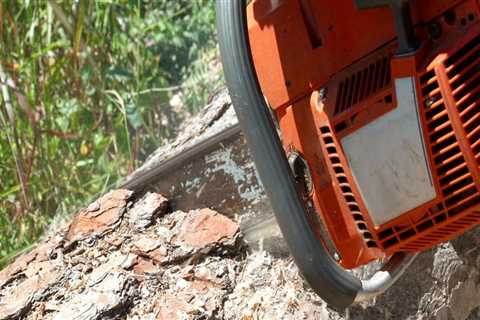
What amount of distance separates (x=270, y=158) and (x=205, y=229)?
0.84 meters

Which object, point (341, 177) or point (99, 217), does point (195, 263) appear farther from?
point (341, 177)

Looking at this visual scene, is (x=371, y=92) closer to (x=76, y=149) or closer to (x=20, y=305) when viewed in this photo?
(x=20, y=305)

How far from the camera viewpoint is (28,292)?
262cm

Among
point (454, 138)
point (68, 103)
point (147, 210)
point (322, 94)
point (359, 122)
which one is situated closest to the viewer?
point (454, 138)

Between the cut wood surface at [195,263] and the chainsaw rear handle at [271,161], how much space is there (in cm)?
53

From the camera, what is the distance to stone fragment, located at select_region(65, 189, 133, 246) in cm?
278

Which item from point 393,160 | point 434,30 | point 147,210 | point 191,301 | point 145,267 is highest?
point 434,30

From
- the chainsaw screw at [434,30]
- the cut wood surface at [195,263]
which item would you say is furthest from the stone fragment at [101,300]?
the chainsaw screw at [434,30]

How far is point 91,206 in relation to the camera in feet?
9.46

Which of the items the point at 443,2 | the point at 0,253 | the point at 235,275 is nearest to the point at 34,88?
the point at 0,253

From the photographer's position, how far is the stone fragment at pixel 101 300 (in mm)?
2439

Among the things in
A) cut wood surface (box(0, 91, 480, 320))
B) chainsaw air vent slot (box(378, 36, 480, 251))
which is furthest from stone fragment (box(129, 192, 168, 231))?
chainsaw air vent slot (box(378, 36, 480, 251))

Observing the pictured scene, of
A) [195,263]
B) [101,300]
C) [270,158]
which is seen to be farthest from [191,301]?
[270,158]

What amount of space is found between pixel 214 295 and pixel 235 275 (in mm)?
117
